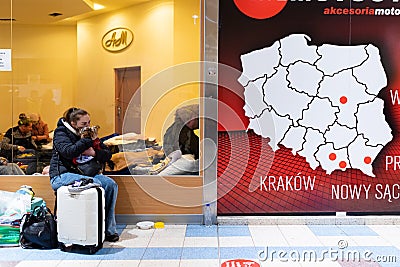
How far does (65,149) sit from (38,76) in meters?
0.95

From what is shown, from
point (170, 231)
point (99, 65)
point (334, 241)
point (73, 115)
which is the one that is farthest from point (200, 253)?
point (99, 65)

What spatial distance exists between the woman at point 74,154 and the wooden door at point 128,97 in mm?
443

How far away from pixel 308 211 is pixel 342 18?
5.95ft

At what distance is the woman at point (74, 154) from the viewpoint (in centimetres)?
433

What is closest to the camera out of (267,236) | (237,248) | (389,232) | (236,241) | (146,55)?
(237,248)

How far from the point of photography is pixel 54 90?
16.1ft

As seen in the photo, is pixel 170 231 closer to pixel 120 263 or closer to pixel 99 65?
pixel 120 263

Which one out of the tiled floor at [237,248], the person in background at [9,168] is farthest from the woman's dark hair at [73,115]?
the tiled floor at [237,248]

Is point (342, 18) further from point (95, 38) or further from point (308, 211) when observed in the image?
point (95, 38)

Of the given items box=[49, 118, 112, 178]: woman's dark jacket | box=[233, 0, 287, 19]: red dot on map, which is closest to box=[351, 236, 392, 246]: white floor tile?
box=[233, 0, 287, 19]: red dot on map

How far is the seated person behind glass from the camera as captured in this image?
16.1 ft

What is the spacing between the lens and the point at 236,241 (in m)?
4.42

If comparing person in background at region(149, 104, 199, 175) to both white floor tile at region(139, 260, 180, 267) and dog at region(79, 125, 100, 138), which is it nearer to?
dog at region(79, 125, 100, 138)

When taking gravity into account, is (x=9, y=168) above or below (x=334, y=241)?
above
